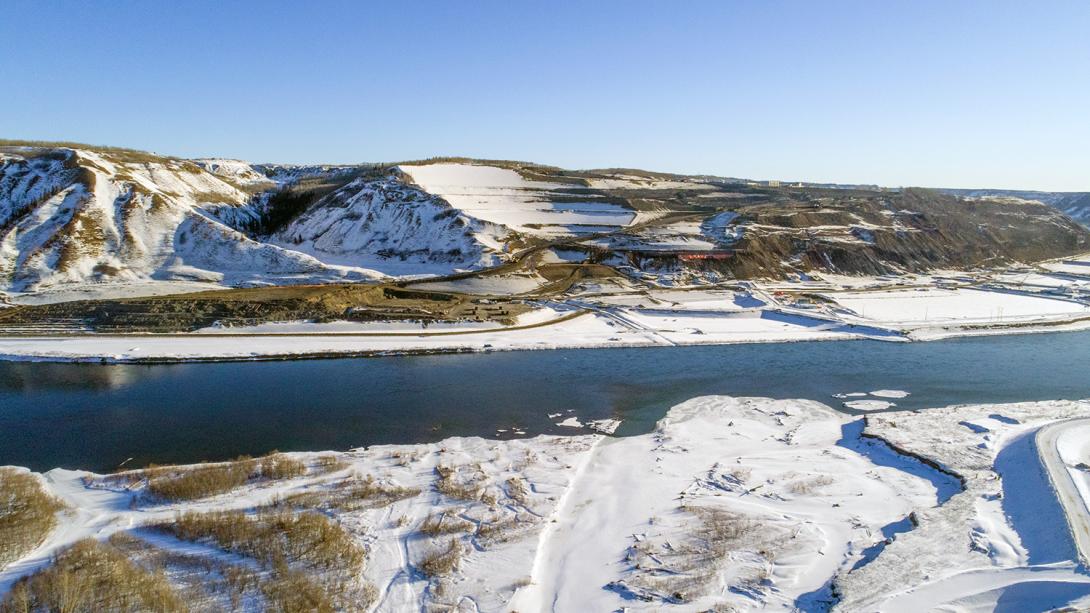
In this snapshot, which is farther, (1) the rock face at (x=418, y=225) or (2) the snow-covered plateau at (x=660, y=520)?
(1) the rock face at (x=418, y=225)

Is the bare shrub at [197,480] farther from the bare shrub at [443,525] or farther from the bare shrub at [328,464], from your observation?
the bare shrub at [443,525]

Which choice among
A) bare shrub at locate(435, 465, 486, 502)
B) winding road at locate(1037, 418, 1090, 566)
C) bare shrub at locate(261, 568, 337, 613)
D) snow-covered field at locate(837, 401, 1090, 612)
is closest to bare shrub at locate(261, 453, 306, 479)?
bare shrub at locate(435, 465, 486, 502)

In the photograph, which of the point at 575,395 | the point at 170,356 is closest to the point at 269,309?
the point at 170,356

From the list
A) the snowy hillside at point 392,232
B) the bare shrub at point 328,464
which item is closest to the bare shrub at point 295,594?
the bare shrub at point 328,464

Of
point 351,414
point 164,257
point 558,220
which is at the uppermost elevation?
point 558,220

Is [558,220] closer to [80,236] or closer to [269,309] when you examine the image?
[269,309]
